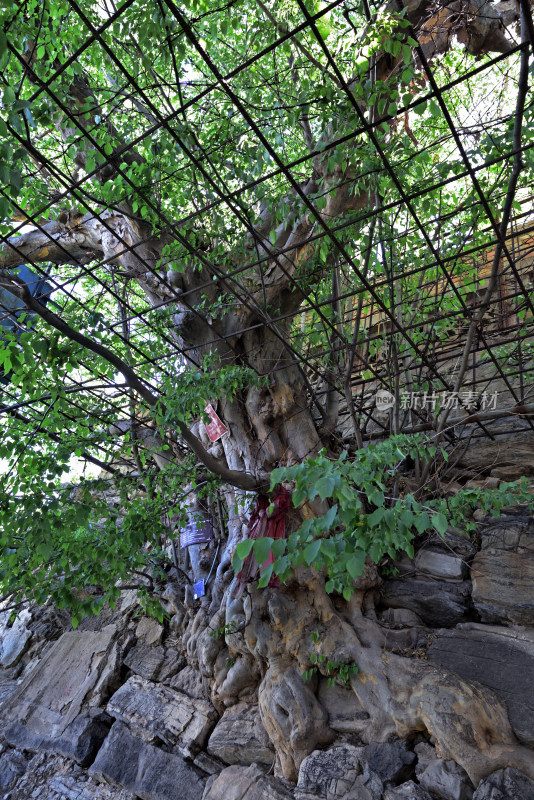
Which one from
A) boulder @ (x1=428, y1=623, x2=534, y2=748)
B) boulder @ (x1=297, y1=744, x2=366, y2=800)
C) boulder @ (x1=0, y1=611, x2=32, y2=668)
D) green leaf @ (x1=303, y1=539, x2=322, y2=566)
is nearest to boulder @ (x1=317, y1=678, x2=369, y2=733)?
boulder @ (x1=297, y1=744, x2=366, y2=800)

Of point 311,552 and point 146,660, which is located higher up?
point 311,552

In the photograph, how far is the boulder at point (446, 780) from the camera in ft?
8.94

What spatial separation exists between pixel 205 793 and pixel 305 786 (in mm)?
840

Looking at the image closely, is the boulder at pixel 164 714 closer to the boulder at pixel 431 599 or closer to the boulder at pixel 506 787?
the boulder at pixel 431 599

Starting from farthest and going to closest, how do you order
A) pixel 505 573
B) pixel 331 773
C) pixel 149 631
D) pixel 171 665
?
pixel 149 631 < pixel 171 665 < pixel 505 573 < pixel 331 773

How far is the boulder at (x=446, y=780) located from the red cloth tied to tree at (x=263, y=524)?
1.50 meters

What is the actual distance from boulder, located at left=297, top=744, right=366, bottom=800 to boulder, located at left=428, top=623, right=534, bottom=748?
29.2 inches

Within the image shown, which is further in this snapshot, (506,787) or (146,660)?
(146,660)

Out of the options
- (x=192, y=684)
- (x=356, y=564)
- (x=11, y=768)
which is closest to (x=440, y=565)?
(x=192, y=684)

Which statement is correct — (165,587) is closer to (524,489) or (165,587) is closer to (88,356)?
(88,356)

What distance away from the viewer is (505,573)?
3.66 m

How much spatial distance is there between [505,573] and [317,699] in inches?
57.6

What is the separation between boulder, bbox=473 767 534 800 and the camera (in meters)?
2.59

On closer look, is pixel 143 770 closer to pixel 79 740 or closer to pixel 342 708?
pixel 79 740
